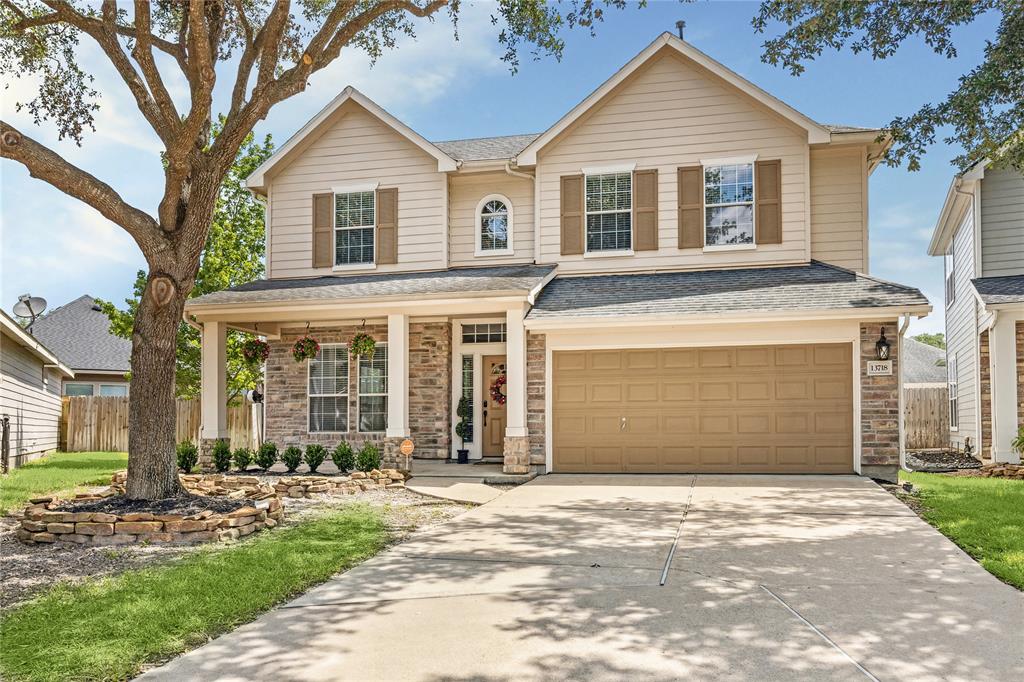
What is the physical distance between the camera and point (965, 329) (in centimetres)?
1817

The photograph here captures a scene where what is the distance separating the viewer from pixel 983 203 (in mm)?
16516

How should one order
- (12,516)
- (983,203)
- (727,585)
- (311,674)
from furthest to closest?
(983,203)
(12,516)
(727,585)
(311,674)

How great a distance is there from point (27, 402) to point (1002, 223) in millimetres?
21800

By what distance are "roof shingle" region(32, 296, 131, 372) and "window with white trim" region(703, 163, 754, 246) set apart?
872 inches

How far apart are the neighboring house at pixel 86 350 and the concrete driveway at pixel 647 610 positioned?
24.6 meters

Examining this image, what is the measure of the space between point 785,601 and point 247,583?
12.5ft

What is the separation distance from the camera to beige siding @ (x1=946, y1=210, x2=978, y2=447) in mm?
16891

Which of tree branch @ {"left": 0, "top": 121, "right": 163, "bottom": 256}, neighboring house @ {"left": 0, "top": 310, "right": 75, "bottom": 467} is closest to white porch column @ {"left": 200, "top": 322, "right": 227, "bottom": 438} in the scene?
neighboring house @ {"left": 0, "top": 310, "right": 75, "bottom": 467}

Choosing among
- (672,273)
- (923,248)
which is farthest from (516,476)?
(923,248)

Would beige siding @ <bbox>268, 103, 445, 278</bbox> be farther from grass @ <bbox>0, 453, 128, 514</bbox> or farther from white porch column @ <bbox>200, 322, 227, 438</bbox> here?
grass @ <bbox>0, 453, 128, 514</bbox>

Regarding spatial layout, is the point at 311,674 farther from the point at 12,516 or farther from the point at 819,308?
the point at 819,308

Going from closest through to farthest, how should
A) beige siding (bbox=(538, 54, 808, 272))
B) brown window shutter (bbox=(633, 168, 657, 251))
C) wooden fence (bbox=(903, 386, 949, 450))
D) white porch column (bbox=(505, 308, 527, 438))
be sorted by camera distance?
white porch column (bbox=(505, 308, 527, 438)) < beige siding (bbox=(538, 54, 808, 272)) < brown window shutter (bbox=(633, 168, 657, 251)) < wooden fence (bbox=(903, 386, 949, 450))

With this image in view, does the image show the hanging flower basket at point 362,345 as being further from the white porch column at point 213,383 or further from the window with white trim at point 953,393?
the window with white trim at point 953,393

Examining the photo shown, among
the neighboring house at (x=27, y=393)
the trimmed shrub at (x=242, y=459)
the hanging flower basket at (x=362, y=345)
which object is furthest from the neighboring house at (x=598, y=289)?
the neighboring house at (x=27, y=393)
